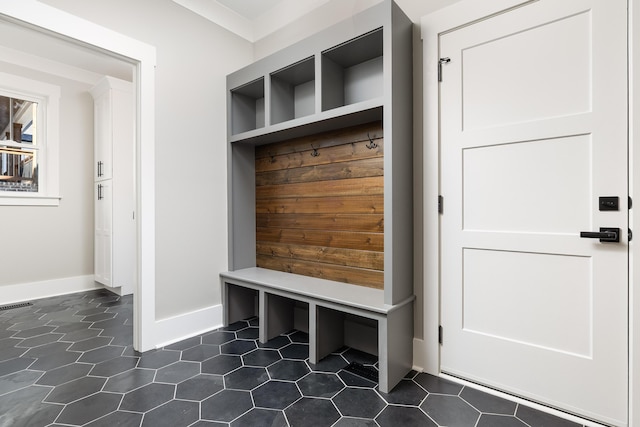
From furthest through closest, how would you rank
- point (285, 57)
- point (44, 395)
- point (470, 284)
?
point (285, 57)
point (470, 284)
point (44, 395)

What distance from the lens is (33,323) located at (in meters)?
3.00

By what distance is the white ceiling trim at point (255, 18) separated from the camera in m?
2.76

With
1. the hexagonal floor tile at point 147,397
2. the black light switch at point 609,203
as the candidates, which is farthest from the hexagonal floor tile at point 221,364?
the black light switch at point 609,203

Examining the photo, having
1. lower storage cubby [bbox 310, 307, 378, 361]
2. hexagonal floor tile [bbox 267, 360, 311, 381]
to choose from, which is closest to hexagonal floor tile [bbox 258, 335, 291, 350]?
hexagonal floor tile [bbox 267, 360, 311, 381]

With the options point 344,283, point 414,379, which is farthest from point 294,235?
point 414,379

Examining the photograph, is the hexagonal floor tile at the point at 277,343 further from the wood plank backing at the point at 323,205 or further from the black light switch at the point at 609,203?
the black light switch at the point at 609,203

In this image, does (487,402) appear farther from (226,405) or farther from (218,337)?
(218,337)

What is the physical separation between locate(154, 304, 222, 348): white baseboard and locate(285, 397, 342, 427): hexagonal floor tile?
133 centimetres

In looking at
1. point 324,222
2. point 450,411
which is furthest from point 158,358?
point 450,411

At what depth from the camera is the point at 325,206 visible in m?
2.64

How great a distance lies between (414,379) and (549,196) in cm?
133

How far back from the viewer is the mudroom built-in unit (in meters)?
1.95

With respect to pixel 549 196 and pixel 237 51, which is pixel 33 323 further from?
pixel 549 196

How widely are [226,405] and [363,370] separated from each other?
2.91 feet
